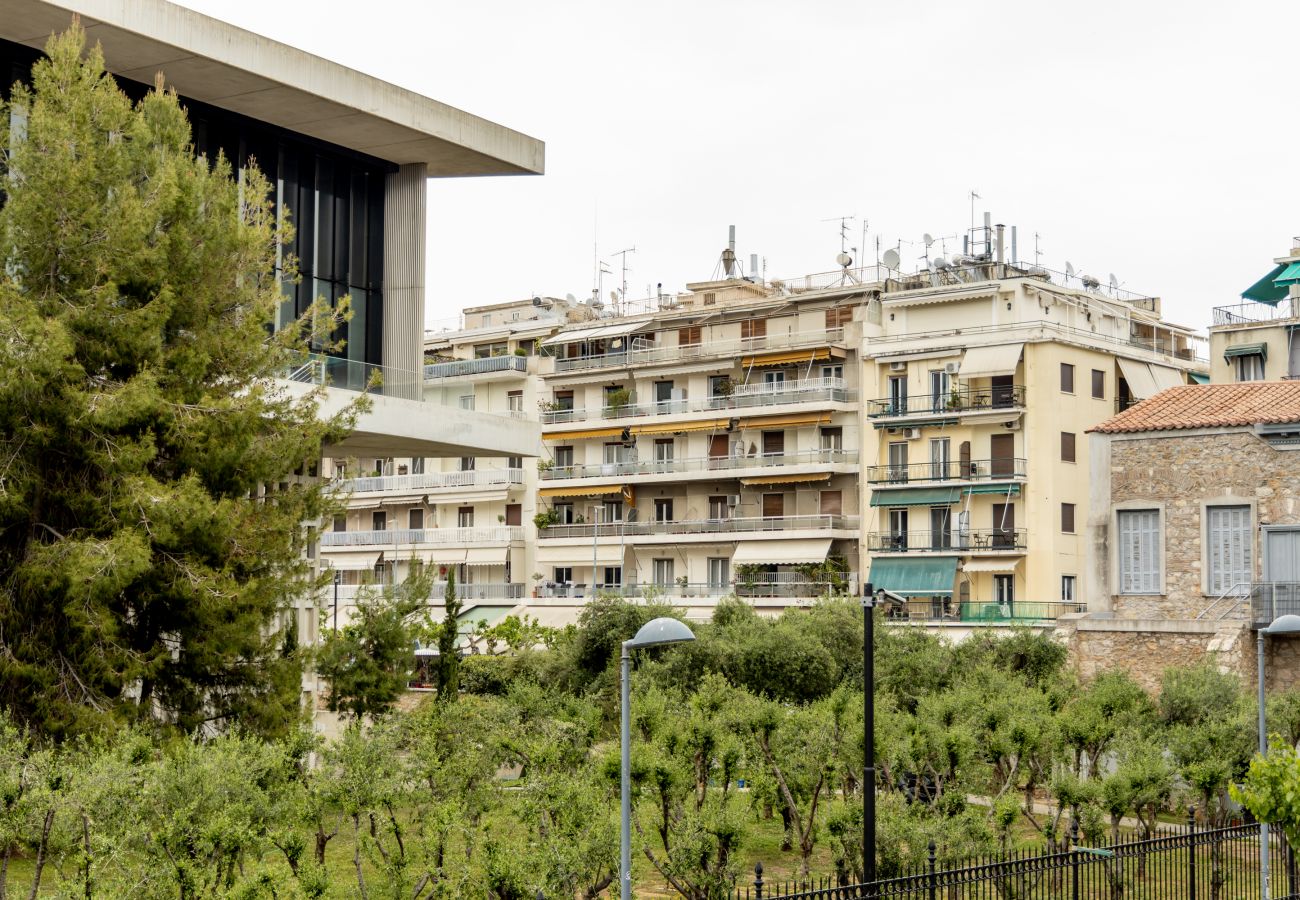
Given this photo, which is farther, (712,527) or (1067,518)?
(712,527)

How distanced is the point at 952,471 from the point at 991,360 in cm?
407

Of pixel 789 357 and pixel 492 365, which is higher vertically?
pixel 492 365

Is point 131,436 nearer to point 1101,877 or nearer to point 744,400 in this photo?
point 1101,877

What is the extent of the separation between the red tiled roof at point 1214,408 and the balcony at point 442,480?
34.7 meters

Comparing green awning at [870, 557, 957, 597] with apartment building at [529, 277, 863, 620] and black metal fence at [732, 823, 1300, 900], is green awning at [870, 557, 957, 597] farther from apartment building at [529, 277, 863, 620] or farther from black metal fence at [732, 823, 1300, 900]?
black metal fence at [732, 823, 1300, 900]

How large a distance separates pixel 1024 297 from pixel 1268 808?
133 feet

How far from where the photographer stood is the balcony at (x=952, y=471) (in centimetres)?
5603

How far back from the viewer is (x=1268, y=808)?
1839 centimetres

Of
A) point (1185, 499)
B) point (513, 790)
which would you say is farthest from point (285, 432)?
point (1185, 499)

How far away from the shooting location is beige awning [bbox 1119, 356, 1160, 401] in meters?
58.8

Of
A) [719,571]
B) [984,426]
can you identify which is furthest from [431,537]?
[984,426]

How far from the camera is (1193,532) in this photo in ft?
127

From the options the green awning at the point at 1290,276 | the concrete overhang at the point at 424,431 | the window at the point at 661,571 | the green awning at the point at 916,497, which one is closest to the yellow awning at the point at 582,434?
the window at the point at 661,571

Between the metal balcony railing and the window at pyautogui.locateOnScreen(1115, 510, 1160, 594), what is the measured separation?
21852mm
